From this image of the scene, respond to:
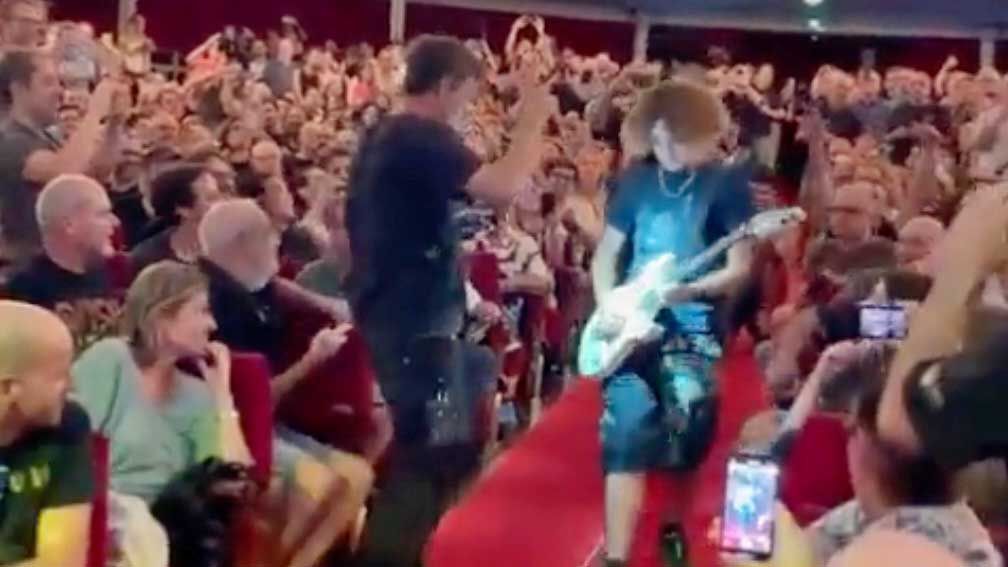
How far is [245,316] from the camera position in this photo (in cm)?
530

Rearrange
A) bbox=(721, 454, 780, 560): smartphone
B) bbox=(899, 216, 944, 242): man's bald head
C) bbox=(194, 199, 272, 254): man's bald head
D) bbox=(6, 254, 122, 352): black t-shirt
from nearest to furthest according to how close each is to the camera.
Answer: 1. bbox=(721, 454, 780, 560): smartphone
2. bbox=(6, 254, 122, 352): black t-shirt
3. bbox=(194, 199, 272, 254): man's bald head
4. bbox=(899, 216, 944, 242): man's bald head

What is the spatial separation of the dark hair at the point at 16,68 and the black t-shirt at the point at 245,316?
1.04 metres

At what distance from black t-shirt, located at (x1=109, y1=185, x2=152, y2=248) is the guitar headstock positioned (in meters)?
2.24

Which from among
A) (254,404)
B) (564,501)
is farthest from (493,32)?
(254,404)

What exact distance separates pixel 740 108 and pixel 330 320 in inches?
Result: 323

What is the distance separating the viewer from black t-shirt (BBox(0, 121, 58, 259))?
5414 millimetres

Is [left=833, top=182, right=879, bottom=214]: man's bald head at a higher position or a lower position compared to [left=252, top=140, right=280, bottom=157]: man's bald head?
higher

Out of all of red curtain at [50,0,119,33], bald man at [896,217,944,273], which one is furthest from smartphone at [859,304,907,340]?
red curtain at [50,0,119,33]

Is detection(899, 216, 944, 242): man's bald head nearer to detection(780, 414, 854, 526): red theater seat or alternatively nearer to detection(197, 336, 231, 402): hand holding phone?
detection(780, 414, 854, 526): red theater seat

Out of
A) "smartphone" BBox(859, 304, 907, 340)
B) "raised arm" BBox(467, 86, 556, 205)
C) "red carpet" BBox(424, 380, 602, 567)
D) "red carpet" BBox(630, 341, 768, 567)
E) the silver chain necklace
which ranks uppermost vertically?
"raised arm" BBox(467, 86, 556, 205)

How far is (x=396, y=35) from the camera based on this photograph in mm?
17859

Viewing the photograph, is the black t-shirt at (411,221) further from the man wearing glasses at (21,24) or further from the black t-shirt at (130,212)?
the man wearing glasses at (21,24)

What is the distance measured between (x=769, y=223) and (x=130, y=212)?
257 centimetres

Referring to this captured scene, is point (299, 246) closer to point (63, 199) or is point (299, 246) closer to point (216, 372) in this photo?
point (63, 199)
